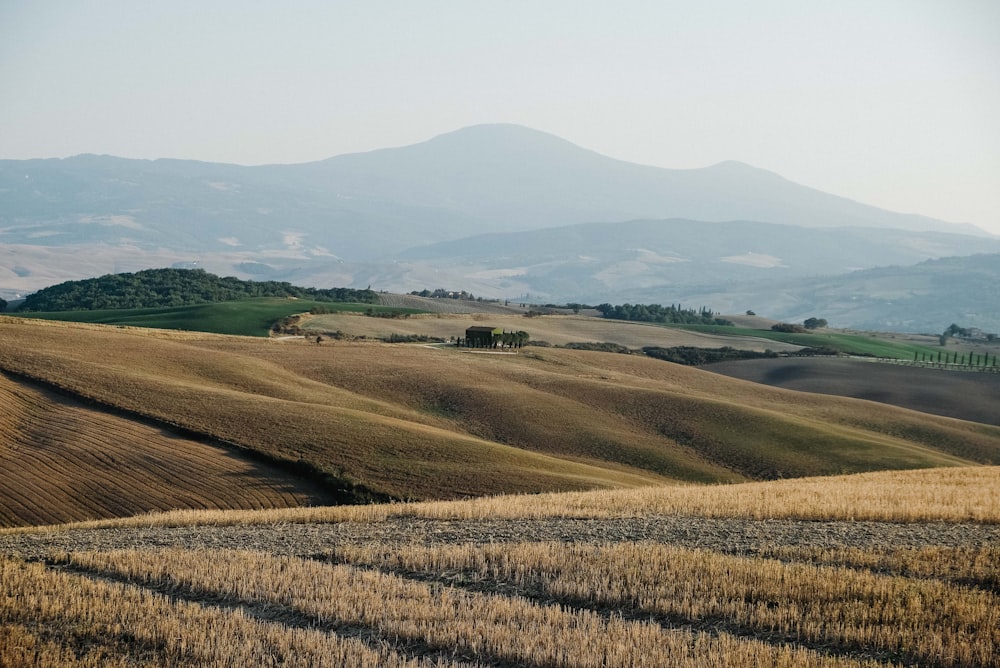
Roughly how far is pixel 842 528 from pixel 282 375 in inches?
1902

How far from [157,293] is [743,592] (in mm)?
171018

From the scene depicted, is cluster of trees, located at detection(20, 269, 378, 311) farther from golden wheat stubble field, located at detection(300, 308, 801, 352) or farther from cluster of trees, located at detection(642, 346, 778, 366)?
cluster of trees, located at detection(642, 346, 778, 366)

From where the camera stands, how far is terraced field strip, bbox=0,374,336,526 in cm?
3719

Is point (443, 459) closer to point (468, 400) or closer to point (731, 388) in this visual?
point (468, 400)

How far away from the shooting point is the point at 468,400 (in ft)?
217

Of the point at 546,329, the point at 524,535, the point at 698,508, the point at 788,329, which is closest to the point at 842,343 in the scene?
the point at 788,329

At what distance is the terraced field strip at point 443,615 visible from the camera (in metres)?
15.2

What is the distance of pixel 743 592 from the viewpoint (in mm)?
18656

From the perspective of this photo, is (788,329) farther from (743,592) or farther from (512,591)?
(512,591)

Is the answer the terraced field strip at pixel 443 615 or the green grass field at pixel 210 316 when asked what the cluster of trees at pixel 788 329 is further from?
the terraced field strip at pixel 443 615

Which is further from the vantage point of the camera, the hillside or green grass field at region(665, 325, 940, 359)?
green grass field at region(665, 325, 940, 359)

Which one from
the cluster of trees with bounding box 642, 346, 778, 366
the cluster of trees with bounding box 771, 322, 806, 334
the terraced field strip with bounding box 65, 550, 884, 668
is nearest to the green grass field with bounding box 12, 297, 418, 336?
the cluster of trees with bounding box 642, 346, 778, 366

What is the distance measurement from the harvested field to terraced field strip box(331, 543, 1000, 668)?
80041 millimetres

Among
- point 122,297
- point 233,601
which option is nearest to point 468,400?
point 233,601
